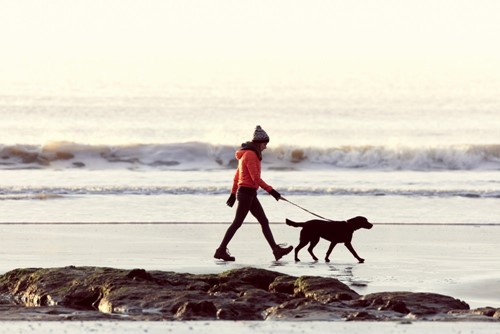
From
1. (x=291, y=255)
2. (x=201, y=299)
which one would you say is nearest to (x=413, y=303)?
(x=201, y=299)

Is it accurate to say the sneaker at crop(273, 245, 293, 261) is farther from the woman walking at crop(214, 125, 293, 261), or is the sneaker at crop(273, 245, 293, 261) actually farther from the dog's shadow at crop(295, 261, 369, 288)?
the dog's shadow at crop(295, 261, 369, 288)

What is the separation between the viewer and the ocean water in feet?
85.7

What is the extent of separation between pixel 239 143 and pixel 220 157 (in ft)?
22.0

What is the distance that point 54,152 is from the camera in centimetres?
4625

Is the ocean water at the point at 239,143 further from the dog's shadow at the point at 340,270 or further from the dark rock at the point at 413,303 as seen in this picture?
the dark rock at the point at 413,303

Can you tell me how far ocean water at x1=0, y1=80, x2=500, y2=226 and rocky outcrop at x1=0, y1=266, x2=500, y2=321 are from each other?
908 centimetres

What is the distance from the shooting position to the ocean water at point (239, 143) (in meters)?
26.1

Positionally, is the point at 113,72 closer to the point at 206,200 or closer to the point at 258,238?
the point at 206,200

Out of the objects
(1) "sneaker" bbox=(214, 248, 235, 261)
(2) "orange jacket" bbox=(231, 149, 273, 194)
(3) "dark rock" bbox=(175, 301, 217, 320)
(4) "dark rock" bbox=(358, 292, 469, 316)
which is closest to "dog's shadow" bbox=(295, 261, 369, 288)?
(1) "sneaker" bbox=(214, 248, 235, 261)

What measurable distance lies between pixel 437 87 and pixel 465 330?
8302 cm

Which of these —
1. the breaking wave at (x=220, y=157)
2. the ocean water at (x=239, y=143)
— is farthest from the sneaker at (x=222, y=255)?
the breaking wave at (x=220, y=157)

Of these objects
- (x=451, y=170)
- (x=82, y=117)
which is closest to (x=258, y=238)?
(x=451, y=170)

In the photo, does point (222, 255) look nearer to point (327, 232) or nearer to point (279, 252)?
point (279, 252)

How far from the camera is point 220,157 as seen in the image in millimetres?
45625
